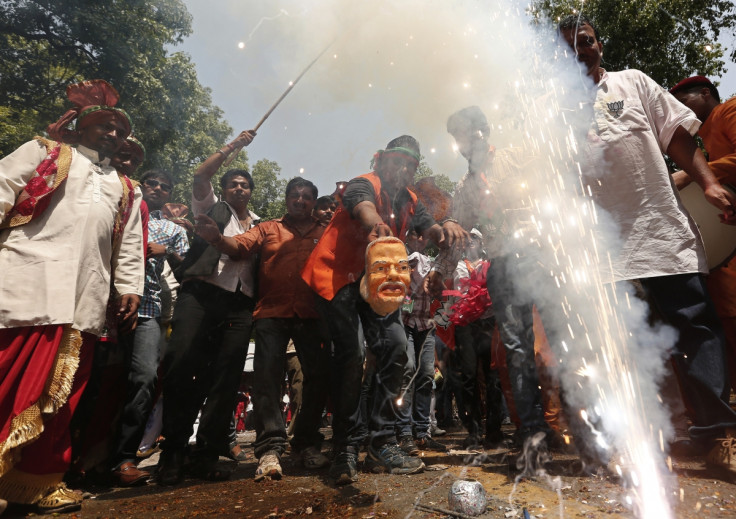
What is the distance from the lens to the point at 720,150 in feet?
10.3

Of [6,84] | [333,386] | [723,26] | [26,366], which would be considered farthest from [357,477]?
[6,84]

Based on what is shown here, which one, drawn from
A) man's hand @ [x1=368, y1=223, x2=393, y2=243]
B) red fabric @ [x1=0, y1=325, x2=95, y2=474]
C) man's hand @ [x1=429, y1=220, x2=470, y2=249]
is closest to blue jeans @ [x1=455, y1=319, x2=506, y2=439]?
man's hand @ [x1=429, y1=220, x2=470, y2=249]

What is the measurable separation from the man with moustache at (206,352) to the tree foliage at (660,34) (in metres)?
10.1

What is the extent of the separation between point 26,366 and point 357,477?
6.28 feet

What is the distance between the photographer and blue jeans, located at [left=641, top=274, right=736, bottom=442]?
94.3 inches

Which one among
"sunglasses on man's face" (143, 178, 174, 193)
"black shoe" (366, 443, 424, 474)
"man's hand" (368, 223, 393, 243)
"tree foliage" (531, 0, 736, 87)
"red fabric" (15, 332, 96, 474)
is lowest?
"black shoe" (366, 443, 424, 474)

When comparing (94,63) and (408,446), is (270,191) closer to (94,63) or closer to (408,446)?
(408,446)

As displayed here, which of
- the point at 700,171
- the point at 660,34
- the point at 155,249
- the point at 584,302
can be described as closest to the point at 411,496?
the point at 584,302

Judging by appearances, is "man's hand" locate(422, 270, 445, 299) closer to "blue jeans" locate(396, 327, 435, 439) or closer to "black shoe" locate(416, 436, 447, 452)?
"blue jeans" locate(396, 327, 435, 439)

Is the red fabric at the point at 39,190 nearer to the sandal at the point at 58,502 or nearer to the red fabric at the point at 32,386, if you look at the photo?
the red fabric at the point at 32,386

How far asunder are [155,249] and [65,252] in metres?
1.35

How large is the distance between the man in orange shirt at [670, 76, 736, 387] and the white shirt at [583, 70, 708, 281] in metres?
0.37

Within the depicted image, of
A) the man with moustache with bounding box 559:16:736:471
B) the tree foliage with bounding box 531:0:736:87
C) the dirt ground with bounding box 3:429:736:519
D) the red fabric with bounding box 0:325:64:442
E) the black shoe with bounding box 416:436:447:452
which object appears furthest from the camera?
the tree foliage with bounding box 531:0:736:87

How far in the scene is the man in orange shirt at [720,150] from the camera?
2.82m
